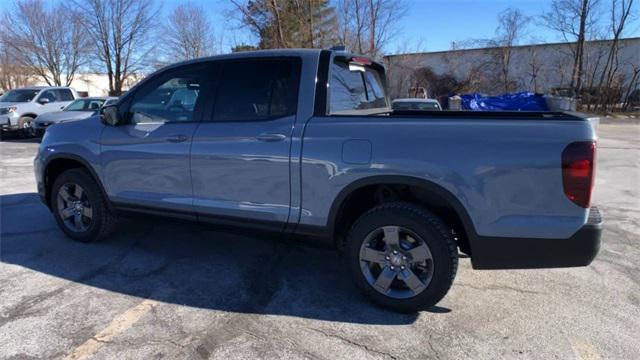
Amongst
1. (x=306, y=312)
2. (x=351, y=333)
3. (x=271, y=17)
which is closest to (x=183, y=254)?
(x=306, y=312)

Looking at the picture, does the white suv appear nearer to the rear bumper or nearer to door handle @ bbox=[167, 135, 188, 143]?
door handle @ bbox=[167, 135, 188, 143]

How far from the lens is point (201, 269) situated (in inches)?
162

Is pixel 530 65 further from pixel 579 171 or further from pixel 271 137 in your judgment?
pixel 271 137

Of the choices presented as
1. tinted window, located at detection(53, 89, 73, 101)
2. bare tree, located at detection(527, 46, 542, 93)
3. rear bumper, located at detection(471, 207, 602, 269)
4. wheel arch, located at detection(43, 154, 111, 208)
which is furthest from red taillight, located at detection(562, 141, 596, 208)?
bare tree, located at detection(527, 46, 542, 93)

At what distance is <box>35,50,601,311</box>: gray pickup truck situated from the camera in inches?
113

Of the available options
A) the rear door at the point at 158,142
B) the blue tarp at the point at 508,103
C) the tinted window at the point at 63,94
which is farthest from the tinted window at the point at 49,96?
the blue tarp at the point at 508,103

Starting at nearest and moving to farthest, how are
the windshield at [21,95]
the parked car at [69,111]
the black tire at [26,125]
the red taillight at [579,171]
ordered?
the red taillight at [579,171] < the parked car at [69,111] < the black tire at [26,125] < the windshield at [21,95]

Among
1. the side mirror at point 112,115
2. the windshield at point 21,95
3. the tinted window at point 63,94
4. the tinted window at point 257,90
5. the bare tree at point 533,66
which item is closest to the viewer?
the tinted window at point 257,90

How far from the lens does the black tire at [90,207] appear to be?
4.54 m

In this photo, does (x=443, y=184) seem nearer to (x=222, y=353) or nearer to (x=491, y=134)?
(x=491, y=134)

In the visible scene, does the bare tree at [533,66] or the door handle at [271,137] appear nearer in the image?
the door handle at [271,137]

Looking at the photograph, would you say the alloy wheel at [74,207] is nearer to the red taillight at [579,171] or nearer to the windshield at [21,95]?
the red taillight at [579,171]

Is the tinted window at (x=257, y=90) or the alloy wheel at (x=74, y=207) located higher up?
the tinted window at (x=257, y=90)

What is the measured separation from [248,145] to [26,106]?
1621cm
